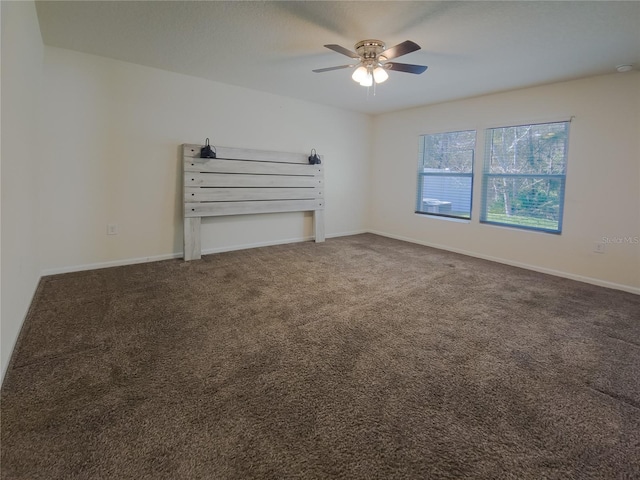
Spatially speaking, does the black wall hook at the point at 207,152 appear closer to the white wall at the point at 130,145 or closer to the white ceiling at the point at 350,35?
the white wall at the point at 130,145

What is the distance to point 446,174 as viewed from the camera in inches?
203

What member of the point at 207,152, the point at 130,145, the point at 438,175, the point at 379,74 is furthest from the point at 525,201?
the point at 130,145

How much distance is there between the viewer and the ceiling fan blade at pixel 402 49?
2.38 metres

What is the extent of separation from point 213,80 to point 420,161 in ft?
11.1

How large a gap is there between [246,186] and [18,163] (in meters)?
2.54

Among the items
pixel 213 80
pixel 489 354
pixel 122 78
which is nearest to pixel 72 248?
pixel 122 78

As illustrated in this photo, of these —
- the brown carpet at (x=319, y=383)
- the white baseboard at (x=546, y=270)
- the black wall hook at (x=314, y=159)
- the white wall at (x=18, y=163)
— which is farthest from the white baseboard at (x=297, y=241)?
the black wall hook at (x=314, y=159)

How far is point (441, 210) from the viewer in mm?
5293

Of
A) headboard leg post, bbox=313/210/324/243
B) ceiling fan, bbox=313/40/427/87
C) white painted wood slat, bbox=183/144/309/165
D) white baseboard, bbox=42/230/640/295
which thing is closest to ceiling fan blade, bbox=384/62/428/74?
ceiling fan, bbox=313/40/427/87

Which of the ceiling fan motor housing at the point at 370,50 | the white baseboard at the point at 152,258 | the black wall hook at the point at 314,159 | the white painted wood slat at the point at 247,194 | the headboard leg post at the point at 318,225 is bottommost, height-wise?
the white baseboard at the point at 152,258

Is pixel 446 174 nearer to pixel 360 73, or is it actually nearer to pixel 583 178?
pixel 583 178

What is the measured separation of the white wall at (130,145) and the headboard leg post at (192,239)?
8.6 inches

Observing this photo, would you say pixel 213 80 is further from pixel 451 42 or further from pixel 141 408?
pixel 141 408

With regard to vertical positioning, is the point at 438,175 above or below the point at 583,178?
above
